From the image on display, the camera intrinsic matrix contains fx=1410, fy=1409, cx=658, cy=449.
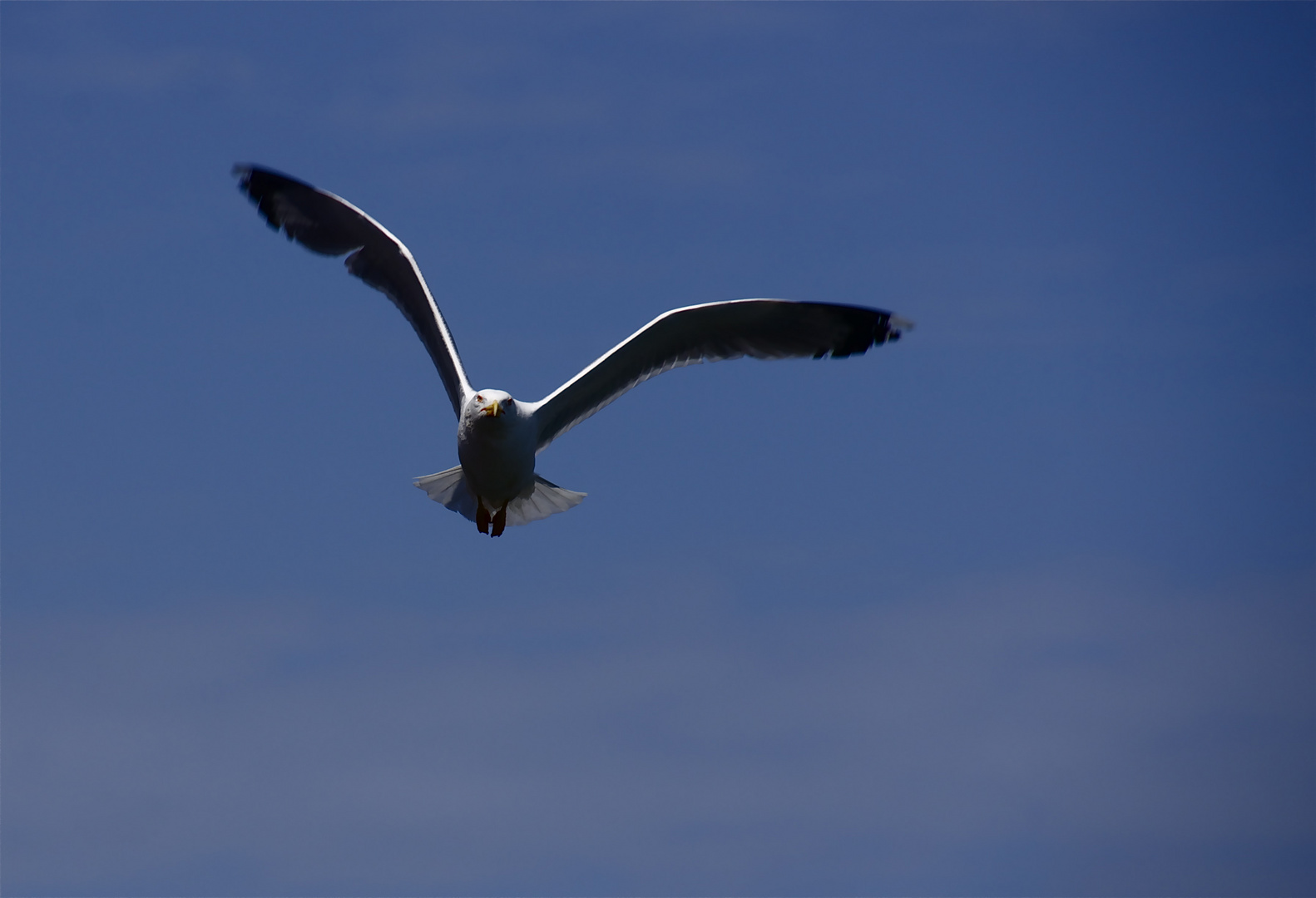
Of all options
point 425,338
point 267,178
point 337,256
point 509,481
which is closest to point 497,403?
point 509,481

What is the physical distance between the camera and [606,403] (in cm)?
1656

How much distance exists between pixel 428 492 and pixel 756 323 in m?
4.42

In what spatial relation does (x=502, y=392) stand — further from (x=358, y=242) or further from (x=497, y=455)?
(x=358, y=242)

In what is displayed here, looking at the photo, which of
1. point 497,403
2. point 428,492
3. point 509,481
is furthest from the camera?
point 428,492

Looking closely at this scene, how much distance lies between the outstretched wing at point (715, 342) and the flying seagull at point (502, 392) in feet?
0.04

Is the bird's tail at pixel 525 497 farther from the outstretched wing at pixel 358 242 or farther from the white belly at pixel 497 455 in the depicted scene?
the outstretched wing at pixel 358 242

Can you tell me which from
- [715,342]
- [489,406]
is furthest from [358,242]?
[715,342]

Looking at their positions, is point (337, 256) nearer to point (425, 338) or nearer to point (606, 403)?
point (425, 338)

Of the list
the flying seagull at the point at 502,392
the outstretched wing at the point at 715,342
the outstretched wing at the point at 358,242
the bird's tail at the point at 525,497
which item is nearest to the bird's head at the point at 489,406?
the flying seagull at the point at 502,392

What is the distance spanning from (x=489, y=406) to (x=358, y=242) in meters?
3.50

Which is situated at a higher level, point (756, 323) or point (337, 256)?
point (337, 256)

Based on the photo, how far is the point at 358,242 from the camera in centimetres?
1680

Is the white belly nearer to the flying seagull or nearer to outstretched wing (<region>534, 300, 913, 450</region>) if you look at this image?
the flying seagull

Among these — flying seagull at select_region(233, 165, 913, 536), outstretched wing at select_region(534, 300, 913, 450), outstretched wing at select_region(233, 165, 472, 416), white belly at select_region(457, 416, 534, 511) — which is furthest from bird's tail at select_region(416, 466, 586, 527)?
outstretched wing at select_region(233, 165, 472, 416)
